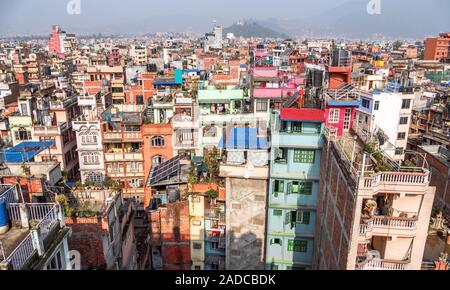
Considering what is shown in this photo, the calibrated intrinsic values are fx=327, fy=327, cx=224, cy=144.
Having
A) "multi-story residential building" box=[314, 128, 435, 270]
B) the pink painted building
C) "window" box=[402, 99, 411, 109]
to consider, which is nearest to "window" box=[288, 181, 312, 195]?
the pink painted building

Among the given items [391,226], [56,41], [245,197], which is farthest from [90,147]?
[56,41]

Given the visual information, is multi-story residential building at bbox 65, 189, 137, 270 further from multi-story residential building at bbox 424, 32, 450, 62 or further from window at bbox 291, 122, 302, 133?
multi-story residential building at bbox 424, 32, 450, 62

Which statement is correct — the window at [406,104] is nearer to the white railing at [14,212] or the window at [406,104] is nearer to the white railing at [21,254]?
the white railing at [14,212]

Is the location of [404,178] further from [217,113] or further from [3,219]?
[217,113]

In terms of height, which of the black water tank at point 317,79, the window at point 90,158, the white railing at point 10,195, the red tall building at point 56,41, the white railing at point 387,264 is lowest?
the window at point 90,158

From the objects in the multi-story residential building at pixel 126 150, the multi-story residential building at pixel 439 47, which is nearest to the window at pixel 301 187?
the multi-story residential building at pixel 126 150

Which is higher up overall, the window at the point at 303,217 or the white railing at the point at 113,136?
the white railing at the point at 113,136
